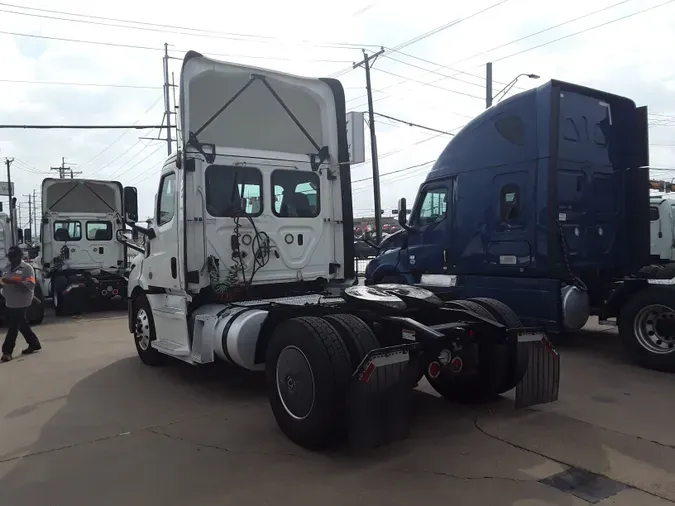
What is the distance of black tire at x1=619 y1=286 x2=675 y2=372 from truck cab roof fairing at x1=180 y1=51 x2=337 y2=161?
4.29 metres

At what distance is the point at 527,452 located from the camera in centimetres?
435

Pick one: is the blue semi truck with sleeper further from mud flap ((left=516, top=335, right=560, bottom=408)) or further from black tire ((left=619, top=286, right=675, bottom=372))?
mud flap ((left=516, top=335, right=560, bottom=408))

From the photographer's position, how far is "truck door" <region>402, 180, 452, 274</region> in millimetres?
9547

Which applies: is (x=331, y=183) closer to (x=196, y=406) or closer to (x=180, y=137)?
(x=180, y=137)

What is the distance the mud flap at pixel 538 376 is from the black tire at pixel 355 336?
1.58 metres

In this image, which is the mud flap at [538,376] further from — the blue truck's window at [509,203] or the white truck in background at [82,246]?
the white truck in background at [82,246]

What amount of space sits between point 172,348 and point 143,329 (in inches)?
46.9

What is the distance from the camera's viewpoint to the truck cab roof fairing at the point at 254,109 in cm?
648

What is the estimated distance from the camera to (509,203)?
27.8 ft

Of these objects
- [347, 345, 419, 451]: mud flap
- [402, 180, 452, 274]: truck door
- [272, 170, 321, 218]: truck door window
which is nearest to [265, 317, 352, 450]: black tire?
[347, 345, 419, 451]: mud flap

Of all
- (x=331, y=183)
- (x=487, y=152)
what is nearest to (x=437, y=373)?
(x=331, y=183)

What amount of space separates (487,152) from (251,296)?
440 cm

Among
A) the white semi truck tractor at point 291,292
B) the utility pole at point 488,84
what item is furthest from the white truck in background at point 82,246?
the utility pole at point 488,84

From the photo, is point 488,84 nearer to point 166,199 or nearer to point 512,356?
point 166,199
